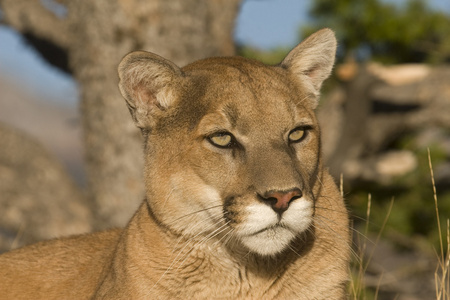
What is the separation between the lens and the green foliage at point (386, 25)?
12387mm

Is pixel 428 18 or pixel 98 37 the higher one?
pixel 98 37

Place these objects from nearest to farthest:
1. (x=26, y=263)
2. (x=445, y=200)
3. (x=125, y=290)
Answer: (x=125, y=290)
(x=26, y=263)
(x=445, y=200)

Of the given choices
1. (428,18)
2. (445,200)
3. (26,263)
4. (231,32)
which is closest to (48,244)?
(26,263)

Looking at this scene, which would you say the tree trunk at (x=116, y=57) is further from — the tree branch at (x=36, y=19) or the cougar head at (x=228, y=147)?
the cougar head at (x=228, y=147)

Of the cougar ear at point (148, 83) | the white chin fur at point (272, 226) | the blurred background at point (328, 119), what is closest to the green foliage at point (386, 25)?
the blurred background at point (328, 119)

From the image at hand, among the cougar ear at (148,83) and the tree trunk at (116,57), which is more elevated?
the cougar ear at (148,83)

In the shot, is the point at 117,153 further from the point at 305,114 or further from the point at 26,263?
the point at 305,114

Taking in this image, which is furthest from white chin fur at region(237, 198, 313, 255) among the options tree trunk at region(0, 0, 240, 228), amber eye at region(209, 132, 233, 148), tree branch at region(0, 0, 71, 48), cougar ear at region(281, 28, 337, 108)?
tree branch at region(0, 0, 71, 48)

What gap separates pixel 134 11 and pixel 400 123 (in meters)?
5.58

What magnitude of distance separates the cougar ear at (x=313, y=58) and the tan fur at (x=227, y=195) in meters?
0.15

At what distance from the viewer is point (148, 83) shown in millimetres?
4492

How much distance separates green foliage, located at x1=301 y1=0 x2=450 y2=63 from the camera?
12387 mm

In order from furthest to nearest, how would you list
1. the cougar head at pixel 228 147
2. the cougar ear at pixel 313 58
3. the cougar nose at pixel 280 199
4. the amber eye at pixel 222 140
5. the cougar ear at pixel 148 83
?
the cougar ear at pixel 313 58 → the cougar ear at pixel 148 83 → the amber eye at pixel 222 140 → the cougar head at pixel 228 147 → the cougar nose at pixel 280 199

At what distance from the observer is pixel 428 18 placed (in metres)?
12.4
